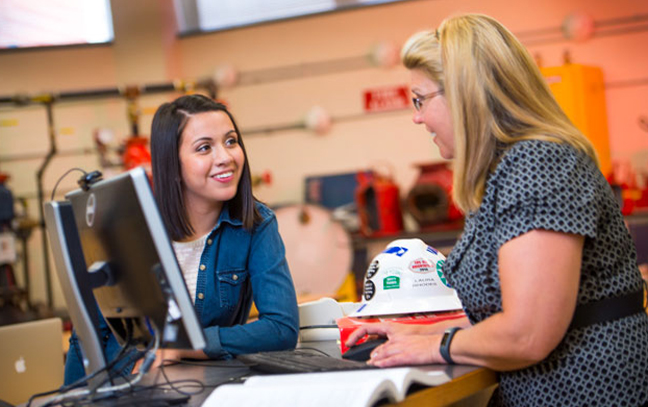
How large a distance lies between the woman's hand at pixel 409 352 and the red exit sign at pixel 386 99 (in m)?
5.82

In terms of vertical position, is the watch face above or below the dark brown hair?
below

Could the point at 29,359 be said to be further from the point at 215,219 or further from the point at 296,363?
the point at 296,363

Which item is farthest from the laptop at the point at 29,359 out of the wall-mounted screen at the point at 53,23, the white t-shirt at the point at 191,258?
the wall-mounted screen at the point at 53,23

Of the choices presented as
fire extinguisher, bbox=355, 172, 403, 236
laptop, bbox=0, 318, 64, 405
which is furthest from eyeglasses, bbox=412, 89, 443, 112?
fire extinguisher, bbox=355, 172, 403, 236

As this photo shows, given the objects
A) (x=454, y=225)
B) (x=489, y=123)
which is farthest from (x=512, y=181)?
(x=454, y=225)

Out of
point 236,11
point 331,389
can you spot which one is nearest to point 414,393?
point 331,389

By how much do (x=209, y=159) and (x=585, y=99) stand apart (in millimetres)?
4622

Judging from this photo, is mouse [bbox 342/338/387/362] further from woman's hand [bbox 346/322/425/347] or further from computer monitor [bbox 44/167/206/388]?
computer monitor [bbox 44/167/206/388]

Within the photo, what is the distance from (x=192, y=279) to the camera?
7.34 ft

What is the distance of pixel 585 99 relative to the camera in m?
6.18

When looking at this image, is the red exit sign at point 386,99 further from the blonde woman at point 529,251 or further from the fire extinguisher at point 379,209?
the blonde woman at point 529,251

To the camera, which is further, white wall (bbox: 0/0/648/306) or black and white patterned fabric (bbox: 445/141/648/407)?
white wall (bbox: 0/0/648/306)

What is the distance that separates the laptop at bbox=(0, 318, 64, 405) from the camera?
2.67 m

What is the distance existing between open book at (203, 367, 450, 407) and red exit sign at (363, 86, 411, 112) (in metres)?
6.05
